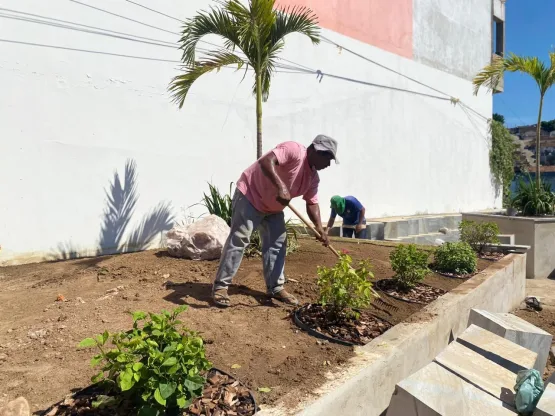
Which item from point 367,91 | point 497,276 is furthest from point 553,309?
point 367,91

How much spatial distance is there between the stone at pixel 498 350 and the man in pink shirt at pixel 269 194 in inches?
54.5

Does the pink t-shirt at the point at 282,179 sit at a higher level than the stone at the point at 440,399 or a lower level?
higher

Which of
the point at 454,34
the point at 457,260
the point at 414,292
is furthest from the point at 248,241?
the point at 454,34

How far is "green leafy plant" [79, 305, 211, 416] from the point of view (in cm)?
170

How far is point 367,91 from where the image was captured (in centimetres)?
1074

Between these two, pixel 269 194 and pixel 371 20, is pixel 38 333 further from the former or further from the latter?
pixel 371 20

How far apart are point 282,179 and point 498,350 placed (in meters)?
2.06

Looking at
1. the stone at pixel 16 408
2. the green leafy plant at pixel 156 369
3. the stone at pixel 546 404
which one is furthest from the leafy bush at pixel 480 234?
the stone at pixel 16 408

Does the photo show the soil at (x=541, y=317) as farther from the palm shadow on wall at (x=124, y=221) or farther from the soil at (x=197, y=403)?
the palm shadow on wall at (x=124, y=221)

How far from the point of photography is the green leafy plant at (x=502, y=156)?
51.3 ft

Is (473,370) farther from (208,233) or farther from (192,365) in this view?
(208,233)

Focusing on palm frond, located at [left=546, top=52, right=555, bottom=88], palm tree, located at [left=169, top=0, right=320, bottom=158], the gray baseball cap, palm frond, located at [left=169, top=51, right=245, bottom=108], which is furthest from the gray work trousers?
palm frond, located at [left=546, top=52, right=555, bottom=88]

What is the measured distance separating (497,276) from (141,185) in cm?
495

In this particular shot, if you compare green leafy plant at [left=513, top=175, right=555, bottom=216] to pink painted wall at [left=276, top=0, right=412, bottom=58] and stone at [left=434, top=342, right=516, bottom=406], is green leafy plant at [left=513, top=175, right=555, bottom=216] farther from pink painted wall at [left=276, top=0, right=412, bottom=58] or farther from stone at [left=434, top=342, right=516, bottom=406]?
stone at [left=434, top=342, right=516, bottom=406]
